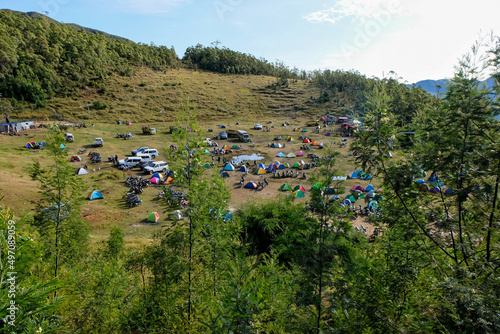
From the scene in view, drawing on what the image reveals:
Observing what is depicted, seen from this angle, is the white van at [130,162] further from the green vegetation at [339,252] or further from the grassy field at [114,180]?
the green vegetation at [339,252]

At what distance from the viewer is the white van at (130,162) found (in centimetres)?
2774

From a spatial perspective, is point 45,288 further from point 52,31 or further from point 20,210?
point 52,31

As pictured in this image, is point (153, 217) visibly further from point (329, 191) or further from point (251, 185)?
point (329, 191)

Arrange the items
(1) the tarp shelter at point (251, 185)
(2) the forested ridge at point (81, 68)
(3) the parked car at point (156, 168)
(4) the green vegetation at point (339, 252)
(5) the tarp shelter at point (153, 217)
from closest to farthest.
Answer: (4) the green vegetation at point (339, 252), (5) the tarp shelter at point (153, 217), (1) the tarp shelter at point (251, 185), (3) the parked car at point (156, 168), (2) the forested ridge at point (81, 68)


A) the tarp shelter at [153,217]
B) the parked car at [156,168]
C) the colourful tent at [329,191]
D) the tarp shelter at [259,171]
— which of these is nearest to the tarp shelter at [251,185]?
the tarp shelter at [259,171]

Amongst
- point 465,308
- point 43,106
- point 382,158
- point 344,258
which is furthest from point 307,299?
point 43,106

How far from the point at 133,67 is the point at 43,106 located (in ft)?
120

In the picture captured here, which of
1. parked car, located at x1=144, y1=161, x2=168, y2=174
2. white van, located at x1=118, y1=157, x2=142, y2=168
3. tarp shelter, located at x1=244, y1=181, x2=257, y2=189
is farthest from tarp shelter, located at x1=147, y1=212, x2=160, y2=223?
white van, located at x1=118, y1=157, x2=142, y2=168

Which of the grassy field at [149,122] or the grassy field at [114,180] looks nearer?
the grassy field at [114,180]

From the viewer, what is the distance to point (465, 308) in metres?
2.53

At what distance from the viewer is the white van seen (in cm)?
2774

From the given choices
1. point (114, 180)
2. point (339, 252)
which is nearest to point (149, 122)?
point (114, 180)

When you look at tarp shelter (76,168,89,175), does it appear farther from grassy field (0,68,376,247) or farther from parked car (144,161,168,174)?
parked car (144,161,168,174)

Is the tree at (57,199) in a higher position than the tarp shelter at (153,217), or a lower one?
higher
